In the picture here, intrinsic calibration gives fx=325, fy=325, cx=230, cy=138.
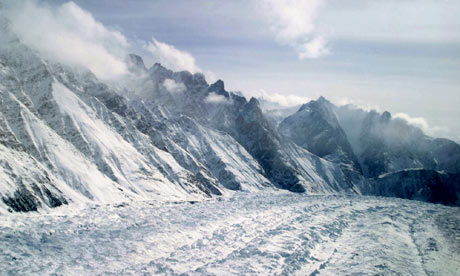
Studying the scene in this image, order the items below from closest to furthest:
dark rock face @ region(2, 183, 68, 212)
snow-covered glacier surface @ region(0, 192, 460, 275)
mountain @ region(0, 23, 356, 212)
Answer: snow-covered glacier surface @ region(0, 192, 460, 275)
dark rock face @ region(2, 183, 68, 212)
mountain @ region(0, 23, 356, 212)

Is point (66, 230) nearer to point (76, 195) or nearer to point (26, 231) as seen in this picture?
point (26, 231)

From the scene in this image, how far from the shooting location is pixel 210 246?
2361 inches

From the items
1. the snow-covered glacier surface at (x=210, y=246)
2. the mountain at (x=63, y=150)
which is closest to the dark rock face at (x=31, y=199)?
the mountain at (x=63, y=150)

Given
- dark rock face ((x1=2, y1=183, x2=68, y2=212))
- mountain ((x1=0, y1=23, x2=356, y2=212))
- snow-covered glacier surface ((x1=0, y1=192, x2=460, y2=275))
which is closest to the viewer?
snow-covered glacier surface ((x1=0, y1=192, x2=460, y2=275))

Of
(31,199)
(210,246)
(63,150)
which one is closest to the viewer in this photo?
(210,246)

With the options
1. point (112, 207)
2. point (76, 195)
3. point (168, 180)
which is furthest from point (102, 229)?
point (168, 180)

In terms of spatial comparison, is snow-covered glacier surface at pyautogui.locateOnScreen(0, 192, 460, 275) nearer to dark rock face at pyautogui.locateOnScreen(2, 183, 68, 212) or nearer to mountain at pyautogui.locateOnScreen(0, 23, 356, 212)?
dark rock face at pyautogui.locateOnScreen(2, 183, 68, 212)

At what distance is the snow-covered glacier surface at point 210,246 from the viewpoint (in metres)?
49.5

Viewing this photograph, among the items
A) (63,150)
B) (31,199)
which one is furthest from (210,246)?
(63,150)

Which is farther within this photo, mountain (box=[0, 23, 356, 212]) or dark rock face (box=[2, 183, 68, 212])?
mountain (box=[0, 23, 356, 212])

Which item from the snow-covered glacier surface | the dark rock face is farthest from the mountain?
the snow-covered glacier surface

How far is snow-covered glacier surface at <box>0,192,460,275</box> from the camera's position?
4947 cm

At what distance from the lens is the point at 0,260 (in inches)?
1886

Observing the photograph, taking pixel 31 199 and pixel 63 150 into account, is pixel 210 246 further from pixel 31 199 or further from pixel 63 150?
pixel 63 150
